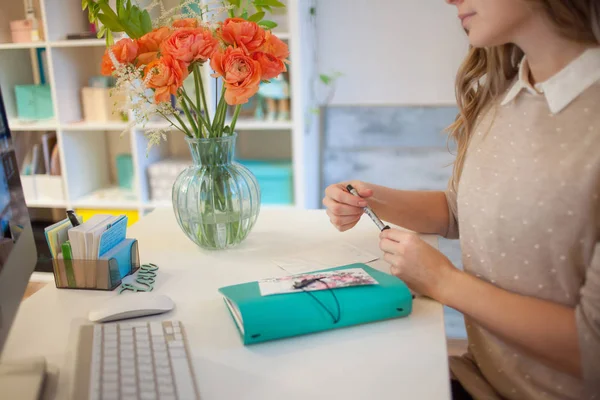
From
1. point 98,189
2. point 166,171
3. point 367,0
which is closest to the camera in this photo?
point 367,0

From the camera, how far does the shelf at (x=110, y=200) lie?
2.76 metres

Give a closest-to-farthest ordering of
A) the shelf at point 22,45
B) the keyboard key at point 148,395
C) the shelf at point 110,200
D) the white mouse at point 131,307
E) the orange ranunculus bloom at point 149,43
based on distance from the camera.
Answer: the keyboard key at point 148,395
the white mouse at point 131,307
the orange ranunculus bloom at point 149,43
the shelf at point 22,45
the shelf at point 110,200

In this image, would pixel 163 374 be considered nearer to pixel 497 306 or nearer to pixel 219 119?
pixel 497 306

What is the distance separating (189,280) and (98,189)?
2.16 m

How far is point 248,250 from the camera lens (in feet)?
4.00

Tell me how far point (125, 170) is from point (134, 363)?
229 cm

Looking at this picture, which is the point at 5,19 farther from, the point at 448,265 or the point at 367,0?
the point at 448,265

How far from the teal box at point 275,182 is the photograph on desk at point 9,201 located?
172cm

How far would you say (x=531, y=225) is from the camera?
35.4 inches

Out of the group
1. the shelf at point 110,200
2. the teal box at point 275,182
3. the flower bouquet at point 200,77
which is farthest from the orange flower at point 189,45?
the shelf at point 110,200

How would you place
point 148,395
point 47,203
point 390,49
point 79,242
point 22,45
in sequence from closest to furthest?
point 148,395 < point 79,242 < point 390,49 < point 22,45 < point 47,203

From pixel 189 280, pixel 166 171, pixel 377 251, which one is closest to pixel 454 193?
pixel 377 251

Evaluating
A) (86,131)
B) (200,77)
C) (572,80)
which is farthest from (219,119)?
(86,131)

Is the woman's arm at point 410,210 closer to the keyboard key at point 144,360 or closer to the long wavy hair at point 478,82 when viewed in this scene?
the long wavy hair at point 478,82
